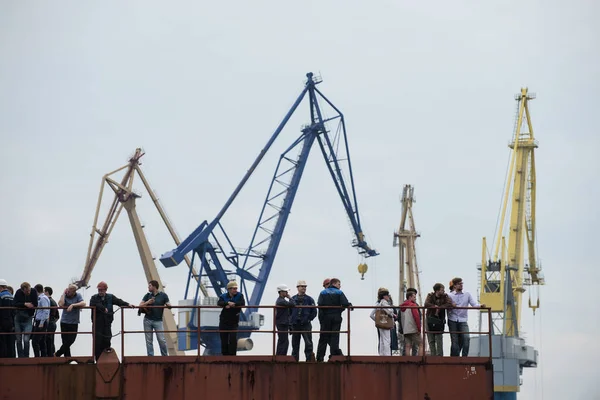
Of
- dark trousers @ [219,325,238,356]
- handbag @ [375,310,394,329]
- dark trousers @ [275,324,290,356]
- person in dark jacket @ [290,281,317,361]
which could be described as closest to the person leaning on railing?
handbag @ [375,310,394,329]

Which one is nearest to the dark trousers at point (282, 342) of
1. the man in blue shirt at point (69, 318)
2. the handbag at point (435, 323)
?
the handbag at point (435, 323)

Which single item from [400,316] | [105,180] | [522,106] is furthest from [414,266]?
[400,316]

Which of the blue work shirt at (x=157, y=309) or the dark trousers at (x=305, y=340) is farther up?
the blue work shirt at (x=157, y=309)

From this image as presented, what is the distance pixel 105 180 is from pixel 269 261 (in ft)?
63.4

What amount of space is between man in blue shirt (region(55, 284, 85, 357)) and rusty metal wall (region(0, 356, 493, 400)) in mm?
536

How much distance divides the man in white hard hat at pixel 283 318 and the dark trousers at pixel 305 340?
0.44 feet

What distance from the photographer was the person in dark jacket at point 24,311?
22.3m

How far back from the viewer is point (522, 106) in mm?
106438

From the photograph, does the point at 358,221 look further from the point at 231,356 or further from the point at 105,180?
the point at 231,356

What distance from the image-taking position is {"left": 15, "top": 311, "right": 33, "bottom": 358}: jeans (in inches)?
885

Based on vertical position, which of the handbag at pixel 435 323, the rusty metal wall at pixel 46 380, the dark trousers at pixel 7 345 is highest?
the handbag at pixel 435 323

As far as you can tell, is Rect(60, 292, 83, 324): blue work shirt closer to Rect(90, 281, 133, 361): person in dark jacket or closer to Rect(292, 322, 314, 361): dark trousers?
Rect(90, 281, 133, 361): person in dark jacket

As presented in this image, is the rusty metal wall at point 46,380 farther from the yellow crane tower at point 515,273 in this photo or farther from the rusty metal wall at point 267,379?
the yellow crane tower at point 515,273

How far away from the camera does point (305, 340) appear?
2241 cm
